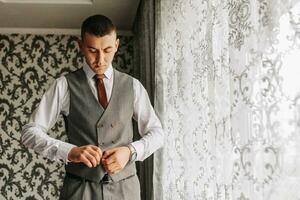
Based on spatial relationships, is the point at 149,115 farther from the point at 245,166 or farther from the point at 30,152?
the point at 30,152

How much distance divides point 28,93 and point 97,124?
2861mm

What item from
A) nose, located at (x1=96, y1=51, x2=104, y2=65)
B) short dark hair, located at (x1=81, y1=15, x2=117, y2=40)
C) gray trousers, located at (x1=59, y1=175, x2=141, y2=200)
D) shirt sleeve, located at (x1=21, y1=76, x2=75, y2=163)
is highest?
short dark hair, located at (x1=81, y1=15, x2=117, y2=40)

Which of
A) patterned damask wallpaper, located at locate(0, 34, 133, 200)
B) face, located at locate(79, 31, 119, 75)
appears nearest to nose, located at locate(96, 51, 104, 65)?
face, located at locate(79, 31, 119, 75)

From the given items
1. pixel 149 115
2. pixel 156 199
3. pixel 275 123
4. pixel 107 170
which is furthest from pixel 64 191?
pixel 156 199

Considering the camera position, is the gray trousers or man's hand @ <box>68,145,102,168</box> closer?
man's hand @ <box>68,145,102,168</box>

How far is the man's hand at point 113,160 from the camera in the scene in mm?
1343

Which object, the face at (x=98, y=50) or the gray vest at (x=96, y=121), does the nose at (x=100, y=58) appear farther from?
the gray vest at (x=96, y=121)

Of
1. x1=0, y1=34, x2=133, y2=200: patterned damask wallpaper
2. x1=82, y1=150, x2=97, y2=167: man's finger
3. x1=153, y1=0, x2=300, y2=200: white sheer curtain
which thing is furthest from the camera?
x1=0, y1=34, x2=133, y2=200: patterned damask wallpaper

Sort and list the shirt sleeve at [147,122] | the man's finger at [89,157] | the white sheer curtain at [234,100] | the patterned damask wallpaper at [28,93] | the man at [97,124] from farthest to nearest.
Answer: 1. the patterned damask wallpaper at [28,93]
2. the shirt sleeve at [147,122]
3. the man at [97,124]
4. the man's finger at [89,157]
5. the white sheer curtain at [234,100]

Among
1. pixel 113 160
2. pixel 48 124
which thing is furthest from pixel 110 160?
pixel 48 124

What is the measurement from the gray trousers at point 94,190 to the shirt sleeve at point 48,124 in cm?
11

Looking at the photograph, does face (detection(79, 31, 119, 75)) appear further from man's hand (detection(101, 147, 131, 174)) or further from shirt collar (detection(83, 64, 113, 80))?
man's hand (detection(101, 147, 131, 174))

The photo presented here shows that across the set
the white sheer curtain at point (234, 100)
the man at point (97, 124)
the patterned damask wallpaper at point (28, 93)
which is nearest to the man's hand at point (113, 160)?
the man at point (97, 124)

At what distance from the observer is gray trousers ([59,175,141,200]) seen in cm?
144
